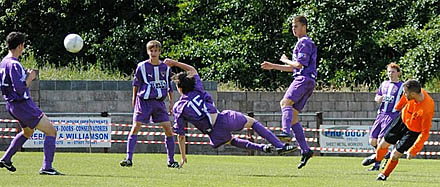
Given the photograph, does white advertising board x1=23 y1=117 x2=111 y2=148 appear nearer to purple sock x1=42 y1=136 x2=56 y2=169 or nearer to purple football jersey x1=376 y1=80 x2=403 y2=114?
purple football jersey x1=376 y1=80 x2=403 y2=114

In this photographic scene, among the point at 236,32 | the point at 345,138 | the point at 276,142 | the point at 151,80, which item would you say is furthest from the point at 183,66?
the point at 236,32

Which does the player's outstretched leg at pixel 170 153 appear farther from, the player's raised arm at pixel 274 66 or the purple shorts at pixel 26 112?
the purple shorts at pixel 26 112

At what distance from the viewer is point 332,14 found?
96.9 feet

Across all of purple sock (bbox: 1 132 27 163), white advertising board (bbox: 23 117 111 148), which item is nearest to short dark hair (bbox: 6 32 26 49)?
purple sock (bbox: 1 132 27 163)

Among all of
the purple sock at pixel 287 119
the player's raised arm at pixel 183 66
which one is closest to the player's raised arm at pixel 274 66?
the purple sock at pixel 287 119

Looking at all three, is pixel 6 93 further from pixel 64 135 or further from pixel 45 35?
pixel 45 35

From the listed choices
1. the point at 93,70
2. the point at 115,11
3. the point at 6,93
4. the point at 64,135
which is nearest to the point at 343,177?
the point at 6,93

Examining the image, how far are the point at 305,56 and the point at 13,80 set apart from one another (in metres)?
3.98

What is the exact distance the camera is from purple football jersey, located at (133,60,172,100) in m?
12.8

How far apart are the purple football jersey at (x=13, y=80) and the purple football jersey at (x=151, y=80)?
2.34 meters

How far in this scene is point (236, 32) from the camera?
29.8 m

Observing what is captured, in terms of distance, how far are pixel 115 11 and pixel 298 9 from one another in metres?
6.70

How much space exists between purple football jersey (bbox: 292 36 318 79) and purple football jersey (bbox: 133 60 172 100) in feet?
6.69

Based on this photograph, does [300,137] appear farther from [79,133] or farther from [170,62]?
[79,133]
